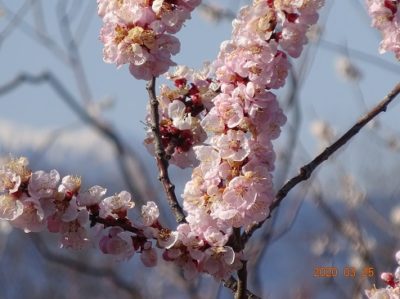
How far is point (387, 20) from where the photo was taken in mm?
1658

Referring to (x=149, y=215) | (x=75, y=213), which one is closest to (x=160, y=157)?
(x=149, y=215)

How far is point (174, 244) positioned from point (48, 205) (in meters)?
0.22

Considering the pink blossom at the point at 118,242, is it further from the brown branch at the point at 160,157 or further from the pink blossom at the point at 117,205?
the brown branch at the point at 160,157

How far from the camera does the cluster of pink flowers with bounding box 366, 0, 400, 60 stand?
64.6 inches

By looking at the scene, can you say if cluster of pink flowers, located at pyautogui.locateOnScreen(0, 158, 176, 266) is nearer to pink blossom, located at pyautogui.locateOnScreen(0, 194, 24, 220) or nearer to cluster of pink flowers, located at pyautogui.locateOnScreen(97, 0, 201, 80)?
pink blossom, located at pyautogui.locateOnScreen(0, 194, 24, 220)

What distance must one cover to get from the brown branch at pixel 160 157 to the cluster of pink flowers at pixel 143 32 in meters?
0.05

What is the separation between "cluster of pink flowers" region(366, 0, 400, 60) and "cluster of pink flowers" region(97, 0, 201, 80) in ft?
1.10

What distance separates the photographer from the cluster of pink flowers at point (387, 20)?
5.38 feet

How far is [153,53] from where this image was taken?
5.16ft

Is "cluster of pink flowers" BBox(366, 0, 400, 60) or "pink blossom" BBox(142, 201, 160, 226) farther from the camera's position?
"cluster of pink flowers" BBox(366, 0, 400, 60)

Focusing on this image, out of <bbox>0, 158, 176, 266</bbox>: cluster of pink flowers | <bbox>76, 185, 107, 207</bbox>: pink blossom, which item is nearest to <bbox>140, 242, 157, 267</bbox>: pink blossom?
<bbox>0, 158, 176, 266</bbox>: cluster of pink flowers

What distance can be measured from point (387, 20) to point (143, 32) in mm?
463

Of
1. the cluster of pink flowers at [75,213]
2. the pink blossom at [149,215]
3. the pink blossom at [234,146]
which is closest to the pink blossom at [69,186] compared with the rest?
the cluster of pink flowers at [75,213]

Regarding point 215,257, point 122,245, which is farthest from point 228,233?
point 122,245
